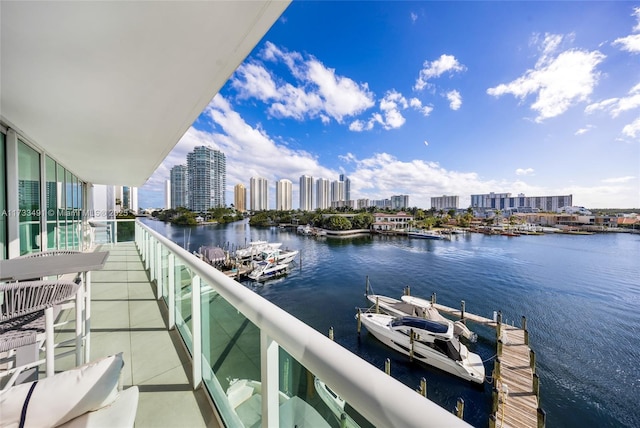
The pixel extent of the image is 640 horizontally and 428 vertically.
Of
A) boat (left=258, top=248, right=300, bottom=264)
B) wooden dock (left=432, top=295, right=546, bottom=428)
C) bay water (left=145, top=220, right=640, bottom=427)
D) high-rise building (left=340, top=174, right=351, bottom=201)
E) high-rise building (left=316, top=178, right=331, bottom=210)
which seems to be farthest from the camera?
high-rise building (left=340, top=174, right=351, bottom=201)

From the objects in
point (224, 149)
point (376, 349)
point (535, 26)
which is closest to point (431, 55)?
point (535, 26)

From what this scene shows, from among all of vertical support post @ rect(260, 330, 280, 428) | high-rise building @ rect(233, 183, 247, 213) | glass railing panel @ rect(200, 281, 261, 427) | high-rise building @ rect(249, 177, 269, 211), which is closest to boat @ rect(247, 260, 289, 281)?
glass railing panel @ rect(200, 281, 261, 427)

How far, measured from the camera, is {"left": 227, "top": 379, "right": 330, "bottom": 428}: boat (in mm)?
736

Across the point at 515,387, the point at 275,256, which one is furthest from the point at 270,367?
the point at 275,256

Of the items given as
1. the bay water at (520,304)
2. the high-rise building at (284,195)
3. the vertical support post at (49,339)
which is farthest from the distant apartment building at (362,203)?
the vertical support post at (49,339)

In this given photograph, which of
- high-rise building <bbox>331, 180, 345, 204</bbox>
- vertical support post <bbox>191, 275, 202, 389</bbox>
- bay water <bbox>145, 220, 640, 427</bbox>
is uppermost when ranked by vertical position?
high-rise building <bbox>331, 180, 345, 204</bbox>

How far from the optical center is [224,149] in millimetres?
47125

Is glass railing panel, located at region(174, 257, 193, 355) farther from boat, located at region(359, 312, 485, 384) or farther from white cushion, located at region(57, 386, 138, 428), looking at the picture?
boat, located at region(359, 312, 485, 384)

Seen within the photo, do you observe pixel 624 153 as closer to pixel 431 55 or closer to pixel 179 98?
pixel 431 55

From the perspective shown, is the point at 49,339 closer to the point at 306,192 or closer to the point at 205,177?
the point at 205,177

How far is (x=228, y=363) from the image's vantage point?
1269 millimetres

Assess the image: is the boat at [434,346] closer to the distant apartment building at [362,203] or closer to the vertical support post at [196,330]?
the vertical support post at [196,330]

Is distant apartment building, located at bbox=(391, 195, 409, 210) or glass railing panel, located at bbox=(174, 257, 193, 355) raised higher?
distant apartment building, located at bbox=(391, 195, 409, 210)

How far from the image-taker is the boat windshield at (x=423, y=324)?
7.97m
